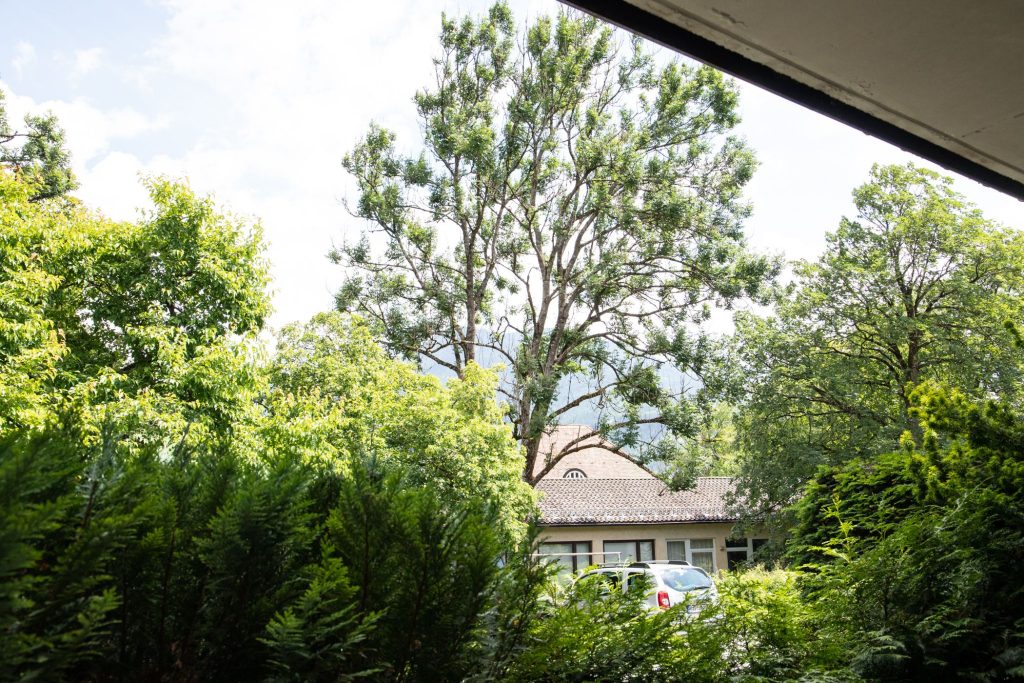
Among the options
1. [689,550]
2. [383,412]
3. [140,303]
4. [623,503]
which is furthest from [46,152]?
[689,550]

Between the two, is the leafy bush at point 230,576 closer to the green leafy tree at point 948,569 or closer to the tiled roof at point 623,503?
the green leafy tree at point 948,569

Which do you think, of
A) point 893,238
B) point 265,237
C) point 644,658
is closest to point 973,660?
point 644,658

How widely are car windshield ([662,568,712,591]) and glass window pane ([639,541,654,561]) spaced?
43.9 feet

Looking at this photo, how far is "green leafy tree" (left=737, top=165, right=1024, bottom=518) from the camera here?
18.2 m

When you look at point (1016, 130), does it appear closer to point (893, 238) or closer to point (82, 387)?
point (82, 387)

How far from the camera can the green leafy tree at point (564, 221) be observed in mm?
19844

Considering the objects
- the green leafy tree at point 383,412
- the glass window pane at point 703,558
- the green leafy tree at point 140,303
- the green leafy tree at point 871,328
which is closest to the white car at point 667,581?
the green leafy tree at point 383,412

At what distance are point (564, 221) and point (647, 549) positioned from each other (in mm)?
13499

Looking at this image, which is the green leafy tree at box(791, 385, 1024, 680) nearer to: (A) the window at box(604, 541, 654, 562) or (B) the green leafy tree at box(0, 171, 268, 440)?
(B) the green leafy tree at box(0, 171, 268, 440)

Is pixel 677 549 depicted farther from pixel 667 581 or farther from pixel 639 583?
pixel 639 583

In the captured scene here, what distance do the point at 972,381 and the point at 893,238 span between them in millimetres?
4240

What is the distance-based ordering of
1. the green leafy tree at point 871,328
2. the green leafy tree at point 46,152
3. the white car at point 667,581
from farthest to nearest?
the green leafy tree at point 46,152
the green leafy tree at point 871,328
the white car at point 667,581

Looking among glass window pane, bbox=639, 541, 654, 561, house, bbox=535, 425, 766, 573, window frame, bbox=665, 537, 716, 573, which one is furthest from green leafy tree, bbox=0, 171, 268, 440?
window frame, bbox=665, 537, 716, 573

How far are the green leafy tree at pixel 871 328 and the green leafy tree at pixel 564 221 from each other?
176 centimetres
